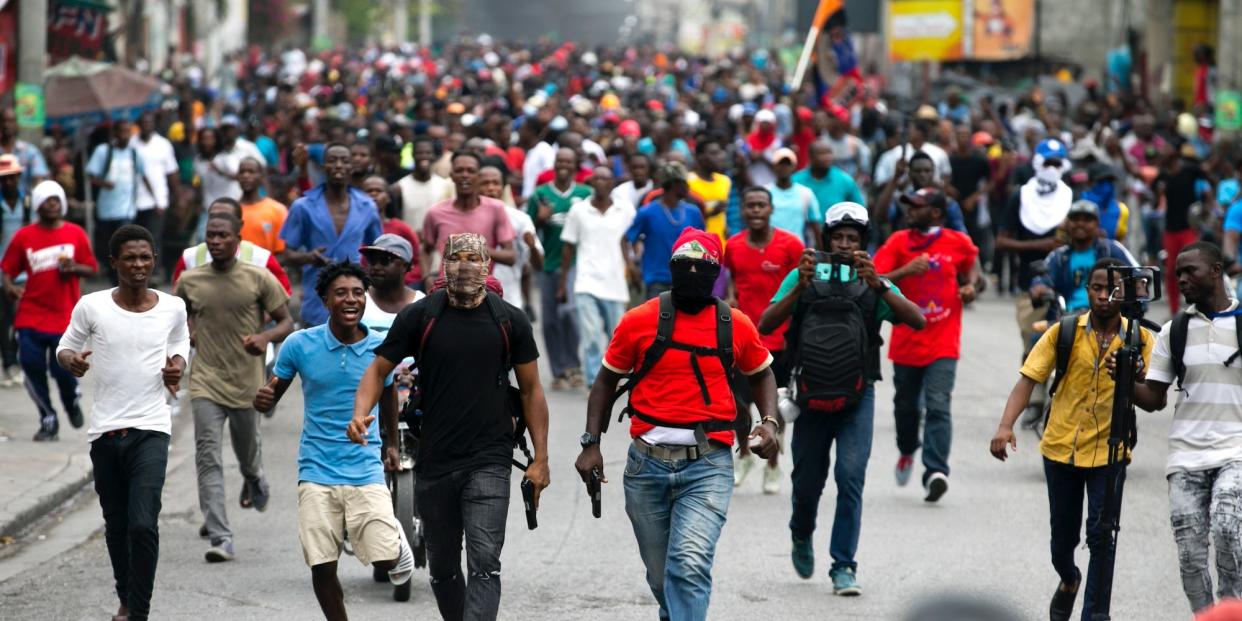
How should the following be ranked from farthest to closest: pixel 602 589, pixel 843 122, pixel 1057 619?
pixel 843 122 < pixel 602 589 < pixel 1057 619

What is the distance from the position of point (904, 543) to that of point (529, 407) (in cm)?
316

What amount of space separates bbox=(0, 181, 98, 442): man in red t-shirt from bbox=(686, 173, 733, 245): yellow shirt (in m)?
4.77

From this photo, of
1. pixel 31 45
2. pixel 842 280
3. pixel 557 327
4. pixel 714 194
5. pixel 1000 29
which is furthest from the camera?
pixel 1000 29

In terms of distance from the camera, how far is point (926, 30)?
113 feet

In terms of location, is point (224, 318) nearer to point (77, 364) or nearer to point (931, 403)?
point (77, 364)

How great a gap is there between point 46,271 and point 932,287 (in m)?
5.40

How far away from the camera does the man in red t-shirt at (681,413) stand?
23.6ft

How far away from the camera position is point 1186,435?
7.40 metres

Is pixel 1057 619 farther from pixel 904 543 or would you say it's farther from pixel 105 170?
pixel 105 170

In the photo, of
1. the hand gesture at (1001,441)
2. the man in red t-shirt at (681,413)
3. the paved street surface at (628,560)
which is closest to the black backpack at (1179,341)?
the hand gesture at (1001,441)

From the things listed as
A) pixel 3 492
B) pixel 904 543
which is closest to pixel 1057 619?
pixel 904 543

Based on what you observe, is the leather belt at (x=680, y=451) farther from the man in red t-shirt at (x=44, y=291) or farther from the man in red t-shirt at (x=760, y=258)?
the man in red t-shirt at (x=44, y=291)

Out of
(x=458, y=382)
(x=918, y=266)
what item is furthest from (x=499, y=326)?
(x=918, y=266)

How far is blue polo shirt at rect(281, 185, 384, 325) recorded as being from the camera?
452 inches
